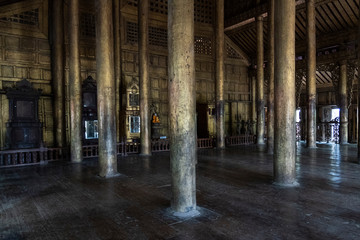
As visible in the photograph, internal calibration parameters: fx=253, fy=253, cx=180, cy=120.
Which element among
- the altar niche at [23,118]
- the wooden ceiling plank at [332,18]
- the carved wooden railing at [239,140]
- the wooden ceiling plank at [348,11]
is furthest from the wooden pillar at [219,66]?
the altar niche at [23,118]

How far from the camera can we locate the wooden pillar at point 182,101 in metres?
4.65

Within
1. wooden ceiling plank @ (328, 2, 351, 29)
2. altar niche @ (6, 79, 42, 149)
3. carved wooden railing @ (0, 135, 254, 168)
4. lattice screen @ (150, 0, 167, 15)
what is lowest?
carved wooden railing @ (0, 135, 254, 168)

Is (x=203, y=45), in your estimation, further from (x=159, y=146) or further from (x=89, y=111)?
(x=89, y=111)

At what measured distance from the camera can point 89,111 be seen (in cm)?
1455

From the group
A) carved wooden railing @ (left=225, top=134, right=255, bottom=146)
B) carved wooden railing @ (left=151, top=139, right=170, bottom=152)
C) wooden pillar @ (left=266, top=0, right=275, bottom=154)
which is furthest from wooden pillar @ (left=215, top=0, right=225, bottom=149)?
carved wooden railing @ (left=151, top=139, right=170, bottom=152)

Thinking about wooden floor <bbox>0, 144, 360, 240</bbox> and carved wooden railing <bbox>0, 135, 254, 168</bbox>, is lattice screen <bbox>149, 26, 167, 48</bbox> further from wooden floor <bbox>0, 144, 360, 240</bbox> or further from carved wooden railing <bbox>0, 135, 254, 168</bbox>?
wooden floor <bbox>0, 144, 360, 240</bbox>

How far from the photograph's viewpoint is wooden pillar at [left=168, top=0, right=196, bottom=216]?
465cm

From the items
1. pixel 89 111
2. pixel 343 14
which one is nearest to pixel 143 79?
pixel 89 111

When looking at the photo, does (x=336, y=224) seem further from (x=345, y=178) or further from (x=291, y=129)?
(x=345, y=178)

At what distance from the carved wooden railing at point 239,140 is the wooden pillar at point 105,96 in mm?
10353

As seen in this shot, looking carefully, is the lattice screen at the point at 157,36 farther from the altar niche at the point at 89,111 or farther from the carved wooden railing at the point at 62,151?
the carved wooden railing at the point at 62,151

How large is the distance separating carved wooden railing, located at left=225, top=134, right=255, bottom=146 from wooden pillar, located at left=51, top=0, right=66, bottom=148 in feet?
33.0

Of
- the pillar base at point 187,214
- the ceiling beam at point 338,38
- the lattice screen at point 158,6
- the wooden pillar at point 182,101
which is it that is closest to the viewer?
the pillar base at point 187,214

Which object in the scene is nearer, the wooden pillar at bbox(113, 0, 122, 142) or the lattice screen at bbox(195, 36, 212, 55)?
the wooden pillar at bbox(113, 0, 122, 142)
